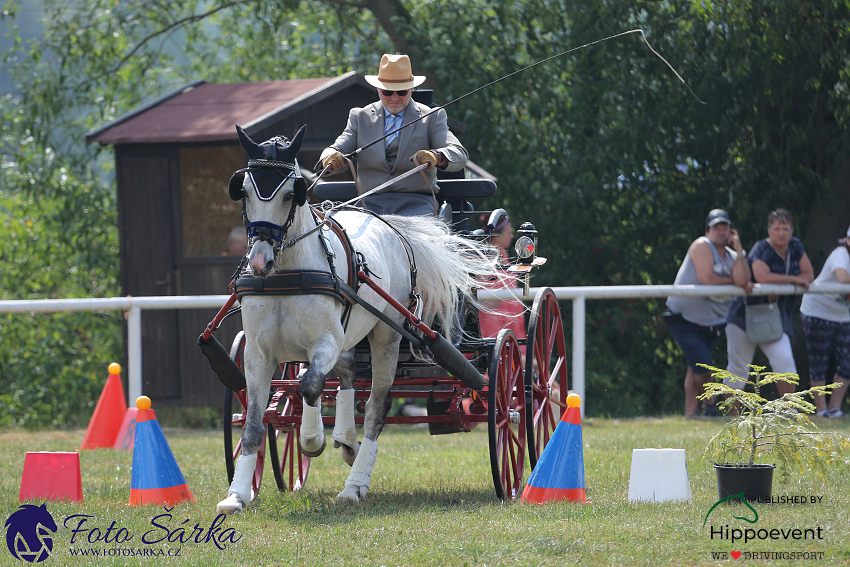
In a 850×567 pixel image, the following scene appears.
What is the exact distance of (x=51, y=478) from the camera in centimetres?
542

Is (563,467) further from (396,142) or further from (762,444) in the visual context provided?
(396,142)

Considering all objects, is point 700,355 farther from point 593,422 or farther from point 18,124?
point 18,124

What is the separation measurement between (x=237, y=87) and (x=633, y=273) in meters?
5.01

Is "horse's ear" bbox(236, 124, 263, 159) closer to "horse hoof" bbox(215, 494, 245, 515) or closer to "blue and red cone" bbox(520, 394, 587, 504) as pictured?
"horse hoof" bbox(215, 494, 245, 515)

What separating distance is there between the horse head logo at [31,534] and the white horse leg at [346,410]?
1519mm

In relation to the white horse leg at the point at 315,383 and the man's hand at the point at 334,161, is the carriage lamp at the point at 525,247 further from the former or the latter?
the white horse leg at the point at 315,383

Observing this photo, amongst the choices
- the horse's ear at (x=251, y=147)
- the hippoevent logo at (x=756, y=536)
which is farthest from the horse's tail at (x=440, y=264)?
the hippoevent logo at (x=756, y=536)

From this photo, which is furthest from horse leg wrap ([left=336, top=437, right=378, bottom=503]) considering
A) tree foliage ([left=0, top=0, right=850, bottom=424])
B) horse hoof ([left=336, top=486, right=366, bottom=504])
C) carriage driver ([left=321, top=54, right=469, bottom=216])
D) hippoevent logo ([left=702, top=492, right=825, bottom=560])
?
tree foliage ([left=0, top=0, right=850, bottom=424])

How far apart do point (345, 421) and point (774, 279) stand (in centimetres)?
505

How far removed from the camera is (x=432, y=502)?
5.42 metres

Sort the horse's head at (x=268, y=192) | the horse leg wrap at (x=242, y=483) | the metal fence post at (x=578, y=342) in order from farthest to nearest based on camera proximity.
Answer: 1. the metal fence post at (x=578, y=342)
2. the horse leg wrap at (x=242, y=483)
3. the horse's head at (x=268, y=192)

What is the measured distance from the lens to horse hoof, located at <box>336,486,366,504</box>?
5273mm

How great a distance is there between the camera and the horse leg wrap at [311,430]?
17.0ft

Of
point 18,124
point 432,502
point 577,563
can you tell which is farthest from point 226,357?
point 18,124
